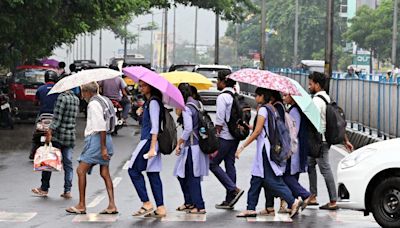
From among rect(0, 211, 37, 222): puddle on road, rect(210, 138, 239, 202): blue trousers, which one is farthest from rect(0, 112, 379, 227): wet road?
rect(210, 138, 239, 202): blue trousers

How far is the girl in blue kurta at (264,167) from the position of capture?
1228cm

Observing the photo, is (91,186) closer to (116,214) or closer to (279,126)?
(116,214)

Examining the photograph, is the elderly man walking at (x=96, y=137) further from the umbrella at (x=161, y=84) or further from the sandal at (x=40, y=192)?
the sandal at (x=40, y=192)

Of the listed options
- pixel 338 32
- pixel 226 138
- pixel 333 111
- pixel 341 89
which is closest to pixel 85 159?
pixel 226 138

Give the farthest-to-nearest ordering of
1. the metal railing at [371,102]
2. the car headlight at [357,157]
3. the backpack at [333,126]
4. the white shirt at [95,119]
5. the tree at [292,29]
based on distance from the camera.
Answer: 1. the tree at [292,29]
2. the metal railing at [371,102]
3. the backpack at [333,126]
4. the white shirt at [95,119]
5. the car headlight at [357,157]

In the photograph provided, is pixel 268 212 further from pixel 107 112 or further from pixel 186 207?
pixel 107 112

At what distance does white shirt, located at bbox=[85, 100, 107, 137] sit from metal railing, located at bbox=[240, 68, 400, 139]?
10.3 meters

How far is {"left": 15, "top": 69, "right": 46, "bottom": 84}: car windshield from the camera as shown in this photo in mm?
29828

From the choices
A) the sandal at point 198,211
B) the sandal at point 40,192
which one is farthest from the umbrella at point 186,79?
the sandal at point 40,192

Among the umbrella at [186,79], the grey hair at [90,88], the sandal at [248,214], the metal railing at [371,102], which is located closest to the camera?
the sandal at [248,214]

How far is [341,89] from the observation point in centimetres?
2861

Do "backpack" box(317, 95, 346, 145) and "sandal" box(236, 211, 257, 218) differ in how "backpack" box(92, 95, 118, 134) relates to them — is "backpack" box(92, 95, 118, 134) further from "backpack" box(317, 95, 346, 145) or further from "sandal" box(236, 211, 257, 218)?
"backpack" box(317, 95, 346, 145)

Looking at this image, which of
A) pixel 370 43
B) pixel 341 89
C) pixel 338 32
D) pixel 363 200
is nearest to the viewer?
pixel 363 200

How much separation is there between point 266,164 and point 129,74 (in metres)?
1.94
